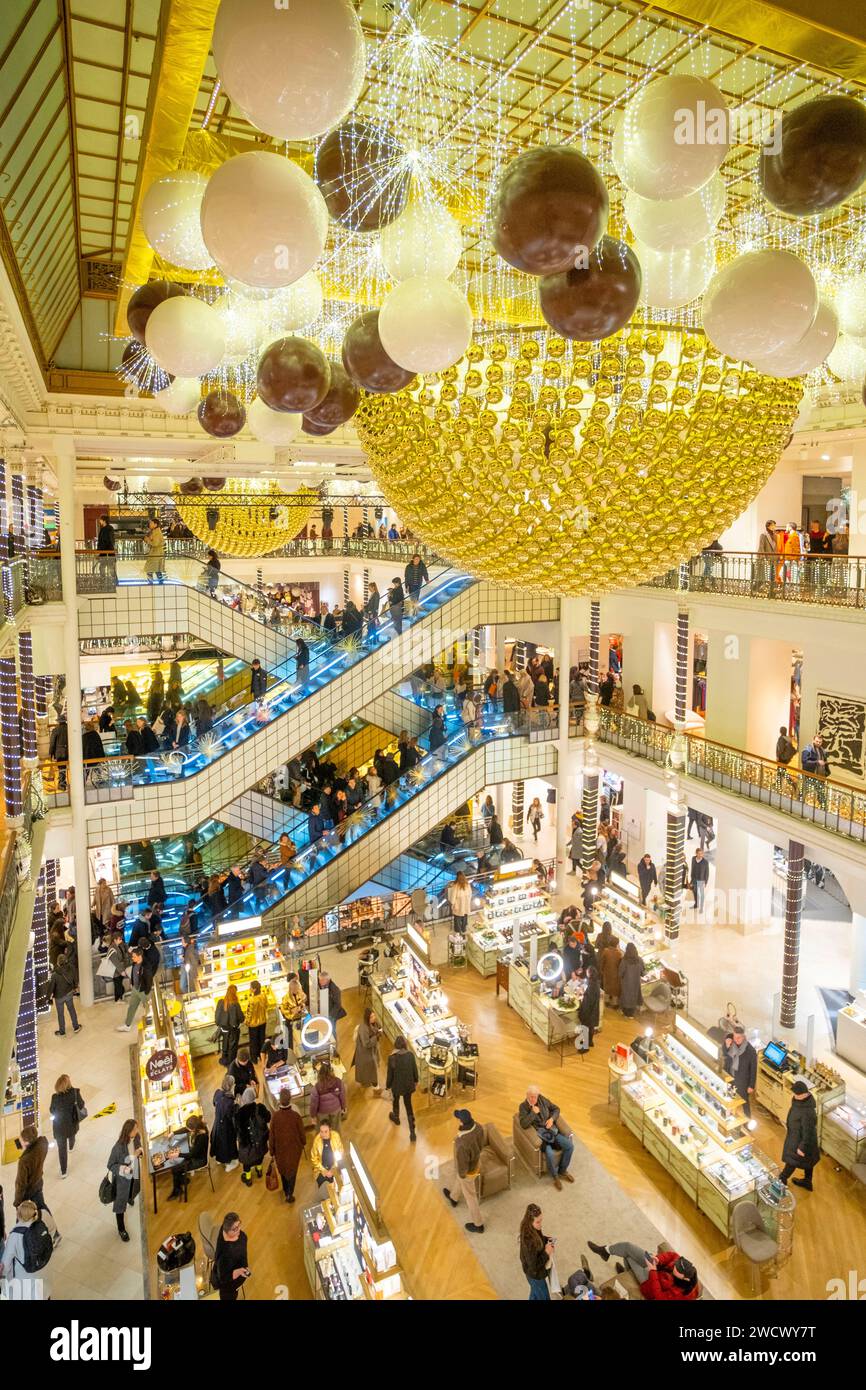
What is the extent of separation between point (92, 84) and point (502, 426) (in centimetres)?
438

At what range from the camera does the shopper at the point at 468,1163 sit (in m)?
7.61

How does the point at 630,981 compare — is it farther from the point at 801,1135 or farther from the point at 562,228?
the point at 562,228

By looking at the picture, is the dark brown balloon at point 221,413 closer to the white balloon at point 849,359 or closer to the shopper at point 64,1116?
the white balloon at point 849,359

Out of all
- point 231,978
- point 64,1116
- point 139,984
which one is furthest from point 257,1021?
point 139,984

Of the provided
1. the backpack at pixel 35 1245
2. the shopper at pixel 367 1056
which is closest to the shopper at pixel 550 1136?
the shopper at pixel 367 1056

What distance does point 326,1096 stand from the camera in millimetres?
8453

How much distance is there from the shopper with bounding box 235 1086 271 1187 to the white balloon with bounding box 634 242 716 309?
818 cm

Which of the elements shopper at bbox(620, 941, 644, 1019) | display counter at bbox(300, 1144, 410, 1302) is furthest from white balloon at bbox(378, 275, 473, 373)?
shopper at bbox(620, 941, 644, 1019)

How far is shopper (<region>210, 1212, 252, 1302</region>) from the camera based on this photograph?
618cm

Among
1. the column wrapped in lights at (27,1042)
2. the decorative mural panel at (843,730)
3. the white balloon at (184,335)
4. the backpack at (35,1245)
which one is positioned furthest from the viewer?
the decorative mural panel at (843,730)

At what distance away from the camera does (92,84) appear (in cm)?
459

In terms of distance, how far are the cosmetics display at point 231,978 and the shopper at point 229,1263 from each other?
14.1 ft

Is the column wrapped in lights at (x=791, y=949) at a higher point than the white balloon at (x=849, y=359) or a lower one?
lower
